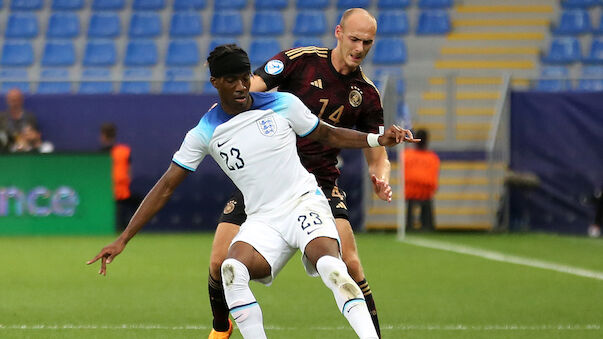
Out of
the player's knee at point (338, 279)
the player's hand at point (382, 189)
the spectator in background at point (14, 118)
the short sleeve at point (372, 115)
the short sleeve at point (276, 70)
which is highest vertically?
the short sleeve at point (276, 70)

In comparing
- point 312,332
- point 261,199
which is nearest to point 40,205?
point 312,332

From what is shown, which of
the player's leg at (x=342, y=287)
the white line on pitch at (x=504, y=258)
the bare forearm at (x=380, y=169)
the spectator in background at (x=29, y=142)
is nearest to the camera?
the player's leg at (x=342, y=287)

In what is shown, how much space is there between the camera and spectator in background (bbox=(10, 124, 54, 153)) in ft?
58.0

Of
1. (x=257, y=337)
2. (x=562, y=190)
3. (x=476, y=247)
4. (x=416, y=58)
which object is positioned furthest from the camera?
(x=416, y=58)

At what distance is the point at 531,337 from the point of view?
748 cm

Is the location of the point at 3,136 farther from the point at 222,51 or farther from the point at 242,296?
the point at 242,296

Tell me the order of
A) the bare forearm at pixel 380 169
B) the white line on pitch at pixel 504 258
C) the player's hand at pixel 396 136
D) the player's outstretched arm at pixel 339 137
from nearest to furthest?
the player's hand at pixel 396 136, the player's outstretched arm at pixel 339 137, the bare forearm at pixel 380 169, the white line on pitch at pixel 504 258

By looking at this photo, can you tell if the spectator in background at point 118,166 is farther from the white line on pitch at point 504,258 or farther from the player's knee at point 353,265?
the player's knee at point 353,265

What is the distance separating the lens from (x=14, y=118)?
17.8 meters

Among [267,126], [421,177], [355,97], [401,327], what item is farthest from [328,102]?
[421,177]

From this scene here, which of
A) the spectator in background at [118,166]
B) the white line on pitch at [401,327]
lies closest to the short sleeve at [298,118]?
the white line on pitch at [401,327]

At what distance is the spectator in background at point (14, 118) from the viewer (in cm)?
1755

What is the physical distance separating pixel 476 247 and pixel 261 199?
1028cm

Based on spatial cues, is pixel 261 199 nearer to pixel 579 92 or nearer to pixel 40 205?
pixel 40 205
